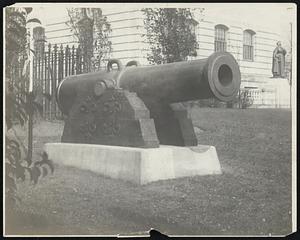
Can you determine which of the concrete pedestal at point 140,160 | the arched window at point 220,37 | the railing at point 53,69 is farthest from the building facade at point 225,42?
the concrete pedestal at point 140,160

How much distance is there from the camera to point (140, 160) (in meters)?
8.02

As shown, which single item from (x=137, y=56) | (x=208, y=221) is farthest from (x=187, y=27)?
(x=208, y=221)

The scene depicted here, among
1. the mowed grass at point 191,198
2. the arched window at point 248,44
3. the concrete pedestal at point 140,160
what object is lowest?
the mowed grass at point 191,198

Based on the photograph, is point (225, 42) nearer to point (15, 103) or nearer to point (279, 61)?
point (279, 61)

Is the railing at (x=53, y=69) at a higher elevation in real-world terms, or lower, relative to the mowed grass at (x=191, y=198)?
higher

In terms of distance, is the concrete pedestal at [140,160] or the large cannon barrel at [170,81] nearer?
the large cannon barrel at [170,81]

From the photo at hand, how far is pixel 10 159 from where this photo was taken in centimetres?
834

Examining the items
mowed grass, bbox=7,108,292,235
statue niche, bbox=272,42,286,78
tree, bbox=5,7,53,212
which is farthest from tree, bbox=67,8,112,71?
statue niche, bbox=272,42,286,78

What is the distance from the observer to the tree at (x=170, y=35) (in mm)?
8477

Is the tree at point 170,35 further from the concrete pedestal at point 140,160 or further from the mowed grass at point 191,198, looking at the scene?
the concrete pedestal at point 140,160

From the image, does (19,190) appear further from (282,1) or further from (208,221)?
(282,1)

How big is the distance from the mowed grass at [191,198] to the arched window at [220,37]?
940 millimetres

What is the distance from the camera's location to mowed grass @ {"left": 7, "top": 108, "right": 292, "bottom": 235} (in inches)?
312

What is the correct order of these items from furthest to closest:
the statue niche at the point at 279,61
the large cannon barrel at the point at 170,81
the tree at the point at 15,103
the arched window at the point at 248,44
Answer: the arched window at the point at 248,44
the statue niche at the point at 279,61
the tree at the point at 15,103
the large cannon barrel at the point at 170,81
